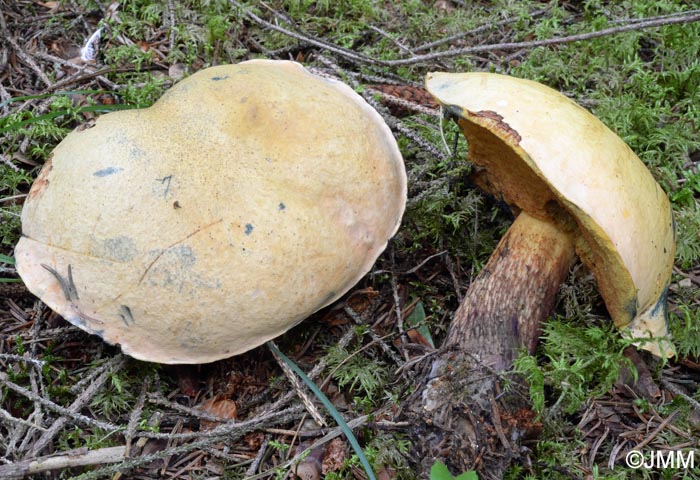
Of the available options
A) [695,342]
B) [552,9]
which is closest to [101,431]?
[695,342]

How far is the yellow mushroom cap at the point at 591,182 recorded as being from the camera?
1478mm

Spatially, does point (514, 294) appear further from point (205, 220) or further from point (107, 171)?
point (107, 171)

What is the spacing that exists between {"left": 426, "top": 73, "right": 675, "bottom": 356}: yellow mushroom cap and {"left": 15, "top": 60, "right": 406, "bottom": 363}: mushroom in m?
0.38

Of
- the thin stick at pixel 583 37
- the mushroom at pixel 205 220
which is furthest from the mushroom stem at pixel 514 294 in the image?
the thin stick at pixel 583 37

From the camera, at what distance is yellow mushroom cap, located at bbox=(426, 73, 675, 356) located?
1.48 meters

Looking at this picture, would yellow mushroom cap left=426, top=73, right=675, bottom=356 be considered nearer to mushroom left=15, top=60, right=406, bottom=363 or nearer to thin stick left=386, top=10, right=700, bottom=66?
mushroom left=15, top=60, right=406, bottom=363

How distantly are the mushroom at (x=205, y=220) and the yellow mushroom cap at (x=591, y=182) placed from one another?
378 millimetres

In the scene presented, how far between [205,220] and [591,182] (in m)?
0.97

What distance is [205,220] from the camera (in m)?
1.57

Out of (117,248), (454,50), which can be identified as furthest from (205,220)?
(454,50)

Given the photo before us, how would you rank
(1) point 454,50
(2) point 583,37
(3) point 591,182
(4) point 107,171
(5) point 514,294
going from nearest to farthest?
(3) point 591,182 → (4) point 107,171 → (5) point 514,294 → (2) point 583,37 → (1) point 454,50

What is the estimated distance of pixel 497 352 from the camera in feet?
5.71

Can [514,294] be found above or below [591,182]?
below

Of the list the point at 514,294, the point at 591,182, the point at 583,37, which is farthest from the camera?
the point at 583,37
